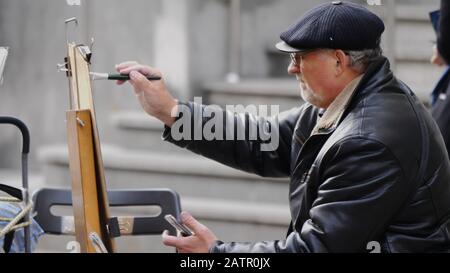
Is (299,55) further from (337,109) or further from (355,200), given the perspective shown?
(355,200)

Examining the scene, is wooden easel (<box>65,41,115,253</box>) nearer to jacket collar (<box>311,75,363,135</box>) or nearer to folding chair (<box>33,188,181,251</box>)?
jacket collar (<box>311,75,363,135</box>)

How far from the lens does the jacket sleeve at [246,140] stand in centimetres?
315

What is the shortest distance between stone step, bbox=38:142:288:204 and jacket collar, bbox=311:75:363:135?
97.0 inches

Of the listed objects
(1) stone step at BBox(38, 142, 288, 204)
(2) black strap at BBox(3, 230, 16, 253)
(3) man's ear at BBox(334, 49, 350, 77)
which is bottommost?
(1) stone step at BBox(38, 142, 288, 204)

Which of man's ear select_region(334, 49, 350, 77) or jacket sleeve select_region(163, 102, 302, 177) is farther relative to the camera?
jacket sleeve select_region(163, 102, 302, 177)

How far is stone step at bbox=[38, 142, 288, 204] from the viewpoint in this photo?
207 inches

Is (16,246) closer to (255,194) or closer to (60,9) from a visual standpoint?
(255,194)

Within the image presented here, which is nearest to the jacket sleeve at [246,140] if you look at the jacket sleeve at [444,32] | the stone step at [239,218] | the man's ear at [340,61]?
the man's ear at [340,61]

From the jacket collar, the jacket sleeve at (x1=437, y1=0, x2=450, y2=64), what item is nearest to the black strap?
the jacket collar

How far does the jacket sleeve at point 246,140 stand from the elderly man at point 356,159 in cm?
42

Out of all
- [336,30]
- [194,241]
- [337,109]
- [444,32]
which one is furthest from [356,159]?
[444,32]

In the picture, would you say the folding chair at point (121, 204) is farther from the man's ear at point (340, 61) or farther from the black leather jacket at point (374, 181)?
the man's ear at point (340, 61)

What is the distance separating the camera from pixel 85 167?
236cm

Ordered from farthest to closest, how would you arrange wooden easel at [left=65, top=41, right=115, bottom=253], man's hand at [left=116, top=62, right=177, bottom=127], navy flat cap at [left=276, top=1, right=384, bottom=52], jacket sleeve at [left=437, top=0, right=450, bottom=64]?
jacket sleeve at [left=437, top=0, right=450, bottom=64]
man's hand at [left=116, top=62, right=177, bottom=127]
navy flat cap at [left=276, top=1, right=384, bottom=52]
wooden easel at [left=65, top=41, right=115, bottom=253]
